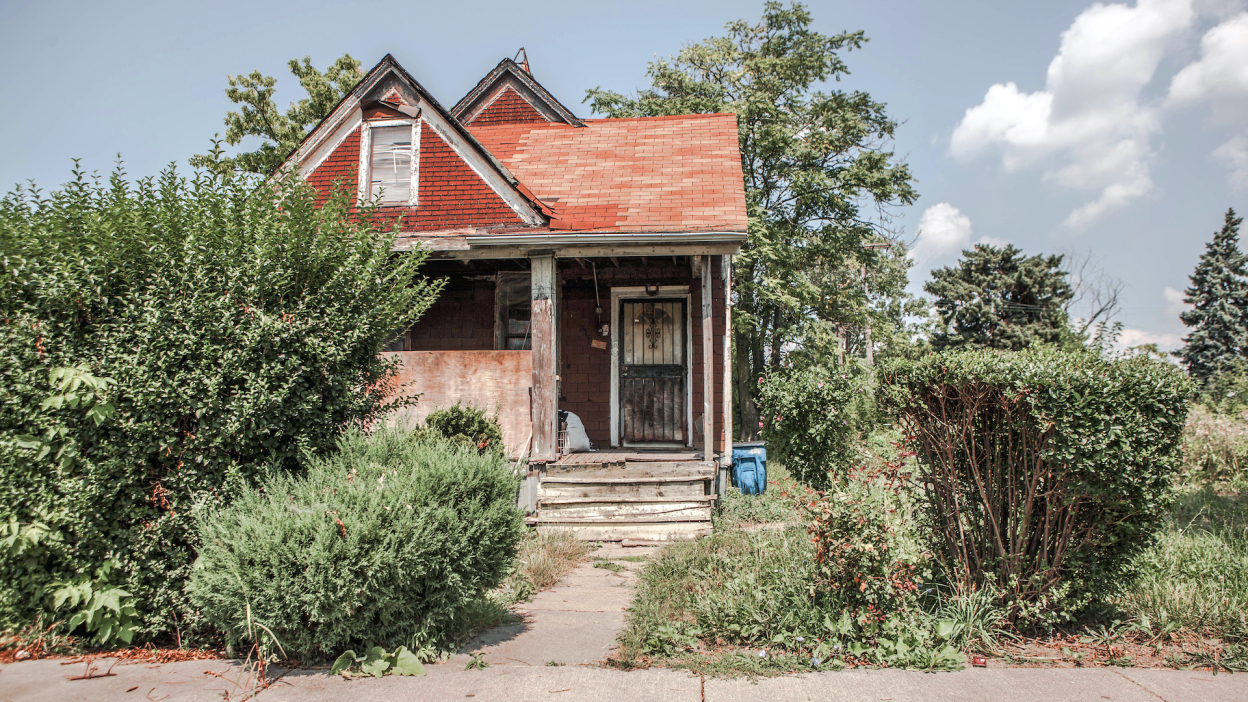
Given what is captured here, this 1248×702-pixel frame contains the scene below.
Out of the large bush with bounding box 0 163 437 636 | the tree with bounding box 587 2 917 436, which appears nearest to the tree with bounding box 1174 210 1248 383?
the tree with bounding box 587 2 917 436

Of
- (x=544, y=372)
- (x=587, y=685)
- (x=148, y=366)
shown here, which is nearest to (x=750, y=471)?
(x=544, y=372)

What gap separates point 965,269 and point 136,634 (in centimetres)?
3058

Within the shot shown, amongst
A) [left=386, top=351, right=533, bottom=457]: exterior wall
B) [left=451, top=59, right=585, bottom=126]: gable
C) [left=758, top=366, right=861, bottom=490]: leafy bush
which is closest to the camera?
[left=386, top=351, right=533, bottom=457]: exterior wall

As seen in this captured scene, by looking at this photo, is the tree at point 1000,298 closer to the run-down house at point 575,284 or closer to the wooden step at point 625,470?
the run-down house at point 575,284

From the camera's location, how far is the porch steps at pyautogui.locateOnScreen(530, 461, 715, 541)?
7.39 meters

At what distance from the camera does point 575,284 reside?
10477 millimetres

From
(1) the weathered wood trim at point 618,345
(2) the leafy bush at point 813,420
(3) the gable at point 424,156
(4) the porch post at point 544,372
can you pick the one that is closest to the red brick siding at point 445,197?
(3) the gable at point 424,156

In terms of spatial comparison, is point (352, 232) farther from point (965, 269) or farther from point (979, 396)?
point (965, 269)

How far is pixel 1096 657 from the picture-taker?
12.4 ft

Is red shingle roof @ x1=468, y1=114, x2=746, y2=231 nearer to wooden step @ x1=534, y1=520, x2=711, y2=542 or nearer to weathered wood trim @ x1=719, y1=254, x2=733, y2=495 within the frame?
weathered wood trim @ x1=719, y1=254, x2=733, y2=495

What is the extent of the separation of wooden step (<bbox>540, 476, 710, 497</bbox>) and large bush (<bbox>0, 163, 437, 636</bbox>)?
399cm

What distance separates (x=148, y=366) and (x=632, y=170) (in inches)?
306

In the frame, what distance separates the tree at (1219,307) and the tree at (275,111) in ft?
106

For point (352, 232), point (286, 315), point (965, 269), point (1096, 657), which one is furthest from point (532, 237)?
point (965, 269)
